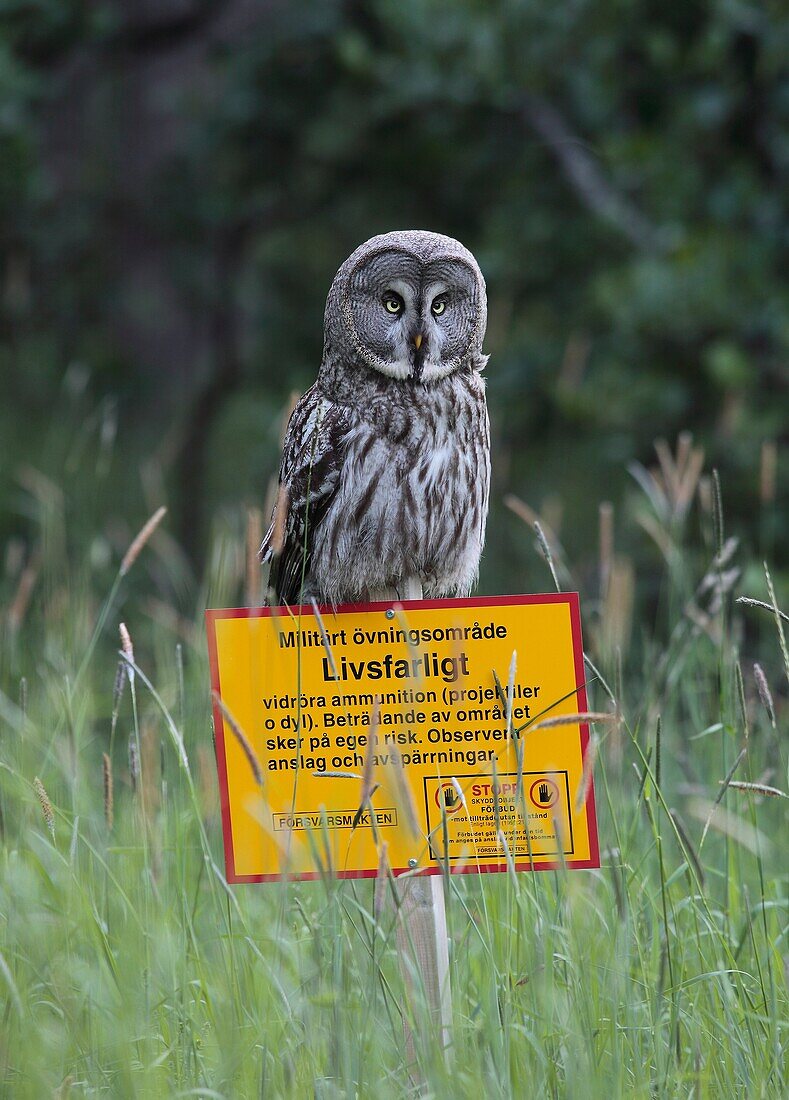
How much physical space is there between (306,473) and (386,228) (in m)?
3.21

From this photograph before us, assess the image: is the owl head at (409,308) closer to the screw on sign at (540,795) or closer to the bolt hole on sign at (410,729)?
the bolt hole on sign at (410,729)

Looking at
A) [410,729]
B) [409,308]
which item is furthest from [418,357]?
[410,729]

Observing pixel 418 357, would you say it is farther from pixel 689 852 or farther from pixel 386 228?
pixel 386 228

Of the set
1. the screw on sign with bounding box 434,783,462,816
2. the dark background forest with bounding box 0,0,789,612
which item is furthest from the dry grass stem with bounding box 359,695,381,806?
the dark background forest with bounding box 0,0,789,612

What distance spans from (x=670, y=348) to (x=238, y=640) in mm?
2672

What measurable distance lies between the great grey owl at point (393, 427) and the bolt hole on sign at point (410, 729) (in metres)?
0.23

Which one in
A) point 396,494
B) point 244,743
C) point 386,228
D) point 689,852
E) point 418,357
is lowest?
point 689,852

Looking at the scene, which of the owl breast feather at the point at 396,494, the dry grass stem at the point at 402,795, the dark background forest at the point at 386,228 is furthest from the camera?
the dark background forest at the point at 386,228

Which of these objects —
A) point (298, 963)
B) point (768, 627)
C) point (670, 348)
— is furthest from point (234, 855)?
point (670, 348)

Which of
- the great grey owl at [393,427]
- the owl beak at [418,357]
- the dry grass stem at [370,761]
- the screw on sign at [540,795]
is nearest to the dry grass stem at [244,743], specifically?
the dry grass stem at [370,761]

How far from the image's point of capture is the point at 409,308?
161cm

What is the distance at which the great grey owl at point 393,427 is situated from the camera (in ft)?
5.17

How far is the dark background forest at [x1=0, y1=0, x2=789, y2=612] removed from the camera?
11.8ft

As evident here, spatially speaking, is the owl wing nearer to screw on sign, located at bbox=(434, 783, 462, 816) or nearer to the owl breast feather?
the owl breast feather
